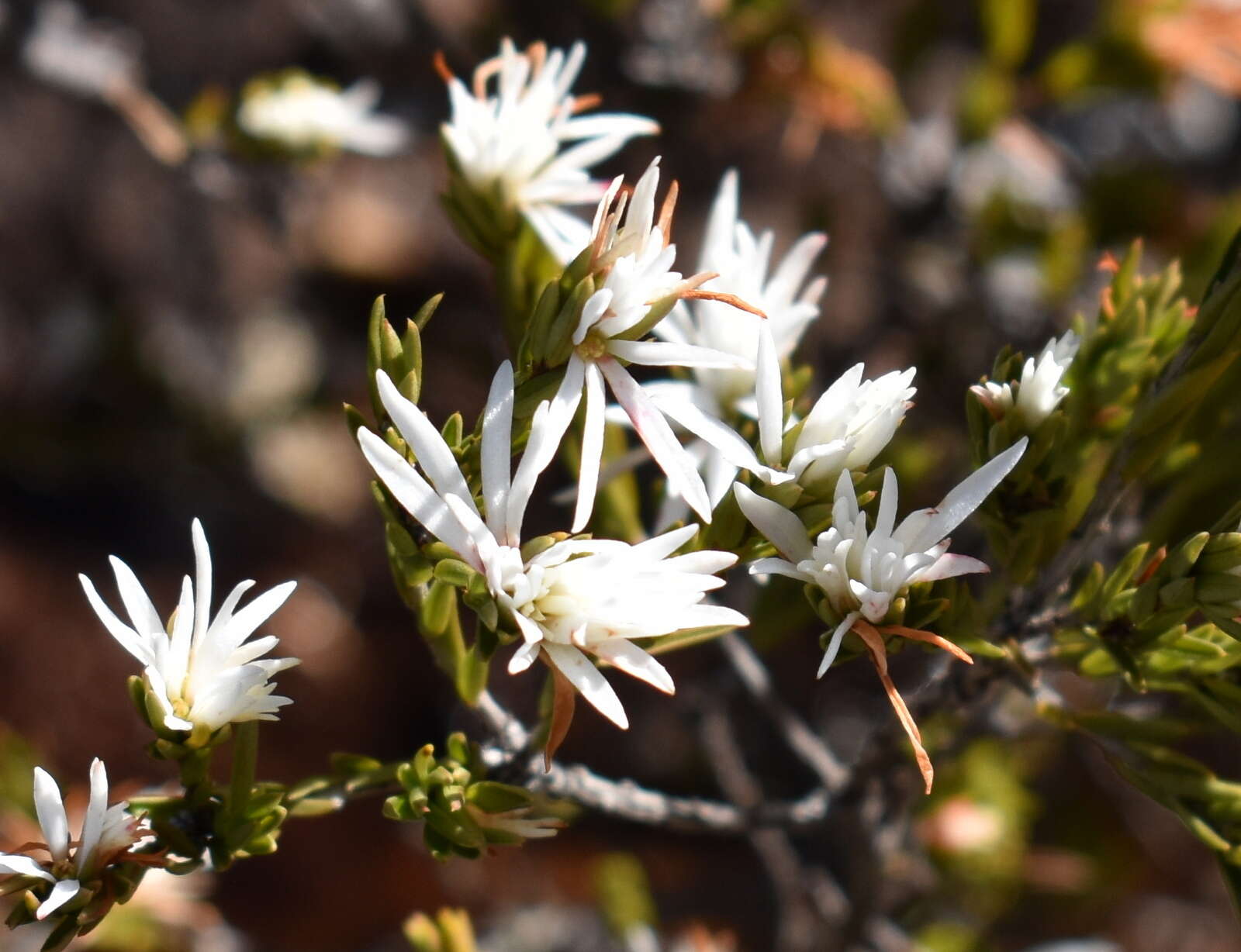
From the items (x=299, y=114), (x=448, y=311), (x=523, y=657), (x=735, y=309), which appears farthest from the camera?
(x=448, y=311)

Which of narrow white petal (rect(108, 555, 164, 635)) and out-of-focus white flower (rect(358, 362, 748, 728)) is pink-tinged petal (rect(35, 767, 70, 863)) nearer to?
narrow white petal (rect(108, 555, 164, 635))

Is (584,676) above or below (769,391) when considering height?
below

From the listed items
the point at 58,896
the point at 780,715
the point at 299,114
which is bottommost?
the point at 780,715

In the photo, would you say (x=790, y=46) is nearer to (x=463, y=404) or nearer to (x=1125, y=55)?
(x=1125, y=55)

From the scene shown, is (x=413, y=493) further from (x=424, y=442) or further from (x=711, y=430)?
(x=711, y=430)

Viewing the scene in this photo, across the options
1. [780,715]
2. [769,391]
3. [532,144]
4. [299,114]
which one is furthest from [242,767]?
[299,114]

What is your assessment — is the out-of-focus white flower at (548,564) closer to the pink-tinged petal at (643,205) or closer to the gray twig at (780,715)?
the pink-tinged petal at (643,205)

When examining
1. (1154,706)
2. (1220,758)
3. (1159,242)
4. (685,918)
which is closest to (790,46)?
(1159,242)

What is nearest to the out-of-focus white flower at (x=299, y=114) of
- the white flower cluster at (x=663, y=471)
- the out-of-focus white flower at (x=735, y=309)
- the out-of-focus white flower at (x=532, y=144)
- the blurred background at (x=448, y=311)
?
the blurred background at (x=448, y=311)
